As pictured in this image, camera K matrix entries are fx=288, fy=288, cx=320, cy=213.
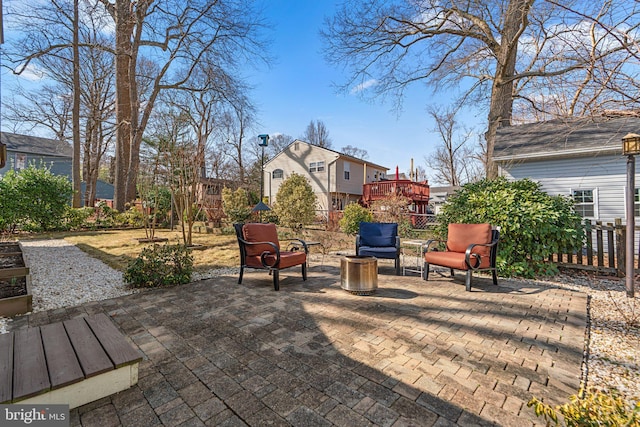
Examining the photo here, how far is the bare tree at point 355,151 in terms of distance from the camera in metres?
40.1

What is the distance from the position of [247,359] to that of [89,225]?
1405cm

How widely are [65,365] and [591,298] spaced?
6120 millimetres

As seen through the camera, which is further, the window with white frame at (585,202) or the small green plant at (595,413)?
the window with white frame at (585,202)

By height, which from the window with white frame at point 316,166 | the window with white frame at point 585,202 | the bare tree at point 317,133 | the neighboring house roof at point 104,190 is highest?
the bare tree at point 317,133

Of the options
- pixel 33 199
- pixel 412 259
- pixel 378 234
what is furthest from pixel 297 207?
pixel 33 199

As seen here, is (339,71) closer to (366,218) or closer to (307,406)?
(366,218)

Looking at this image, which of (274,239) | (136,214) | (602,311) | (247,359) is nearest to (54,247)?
(136,214)

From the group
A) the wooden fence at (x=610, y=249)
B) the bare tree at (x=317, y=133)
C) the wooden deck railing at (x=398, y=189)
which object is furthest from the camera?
the bare tree at (x=317, y=133)

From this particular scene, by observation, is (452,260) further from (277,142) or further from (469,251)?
(277,142)

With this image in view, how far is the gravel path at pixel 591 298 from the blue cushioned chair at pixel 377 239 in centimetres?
253

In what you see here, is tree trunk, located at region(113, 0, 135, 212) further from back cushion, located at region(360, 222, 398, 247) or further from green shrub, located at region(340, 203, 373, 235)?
back cushion, located at region(360, 222, 398, 247)

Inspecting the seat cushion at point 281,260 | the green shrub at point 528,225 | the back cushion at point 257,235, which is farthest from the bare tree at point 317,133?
the seat cushion at point 281,260

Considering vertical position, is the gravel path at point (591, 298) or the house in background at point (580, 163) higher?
the house in background at point (580, 163)

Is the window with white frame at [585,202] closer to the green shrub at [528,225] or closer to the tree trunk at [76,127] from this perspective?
the green shrub at [528,225]
